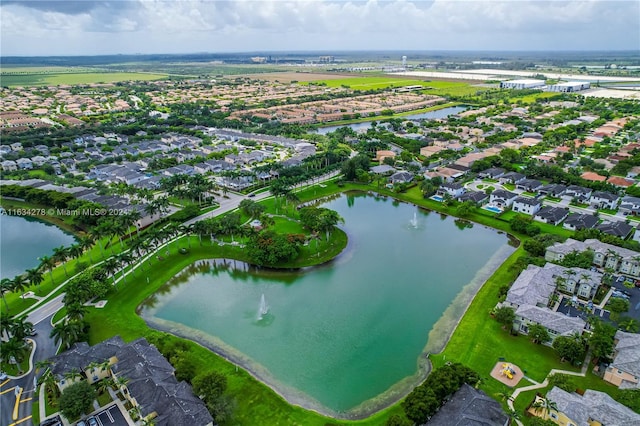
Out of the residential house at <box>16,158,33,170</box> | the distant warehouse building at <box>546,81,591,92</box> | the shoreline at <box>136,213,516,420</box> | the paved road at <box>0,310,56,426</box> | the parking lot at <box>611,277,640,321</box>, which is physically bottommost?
A: the shoreline at <box>136,213,516,420</box>

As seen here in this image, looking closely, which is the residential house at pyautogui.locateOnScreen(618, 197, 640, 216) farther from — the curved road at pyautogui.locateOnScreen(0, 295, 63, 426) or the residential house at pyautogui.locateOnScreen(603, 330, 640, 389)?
the curved road at pyautogui.locateOnScreen(0, 295, 63, 426)

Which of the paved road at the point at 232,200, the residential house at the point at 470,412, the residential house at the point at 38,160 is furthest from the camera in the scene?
the residential house at the point at 38,160

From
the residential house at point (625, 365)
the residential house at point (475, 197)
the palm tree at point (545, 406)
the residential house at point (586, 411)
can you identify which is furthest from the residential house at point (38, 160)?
the residential house at point (625, 365)

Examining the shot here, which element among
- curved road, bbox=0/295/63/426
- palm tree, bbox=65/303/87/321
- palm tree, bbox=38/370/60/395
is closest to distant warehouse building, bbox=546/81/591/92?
palm tree, bbox=65/303/87/321

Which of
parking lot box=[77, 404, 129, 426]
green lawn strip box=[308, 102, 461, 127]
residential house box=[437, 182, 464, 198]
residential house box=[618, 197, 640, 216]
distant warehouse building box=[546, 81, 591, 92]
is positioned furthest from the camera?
distant warehouse building box=[546, 81, 591, 92]

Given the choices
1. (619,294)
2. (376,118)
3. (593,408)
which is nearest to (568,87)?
(376,118)

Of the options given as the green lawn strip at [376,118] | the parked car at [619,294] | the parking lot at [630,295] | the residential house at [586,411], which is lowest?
the parking lot at [630,295]

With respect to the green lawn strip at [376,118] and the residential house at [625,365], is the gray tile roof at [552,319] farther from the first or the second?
the green lawn strip at [376,118]
